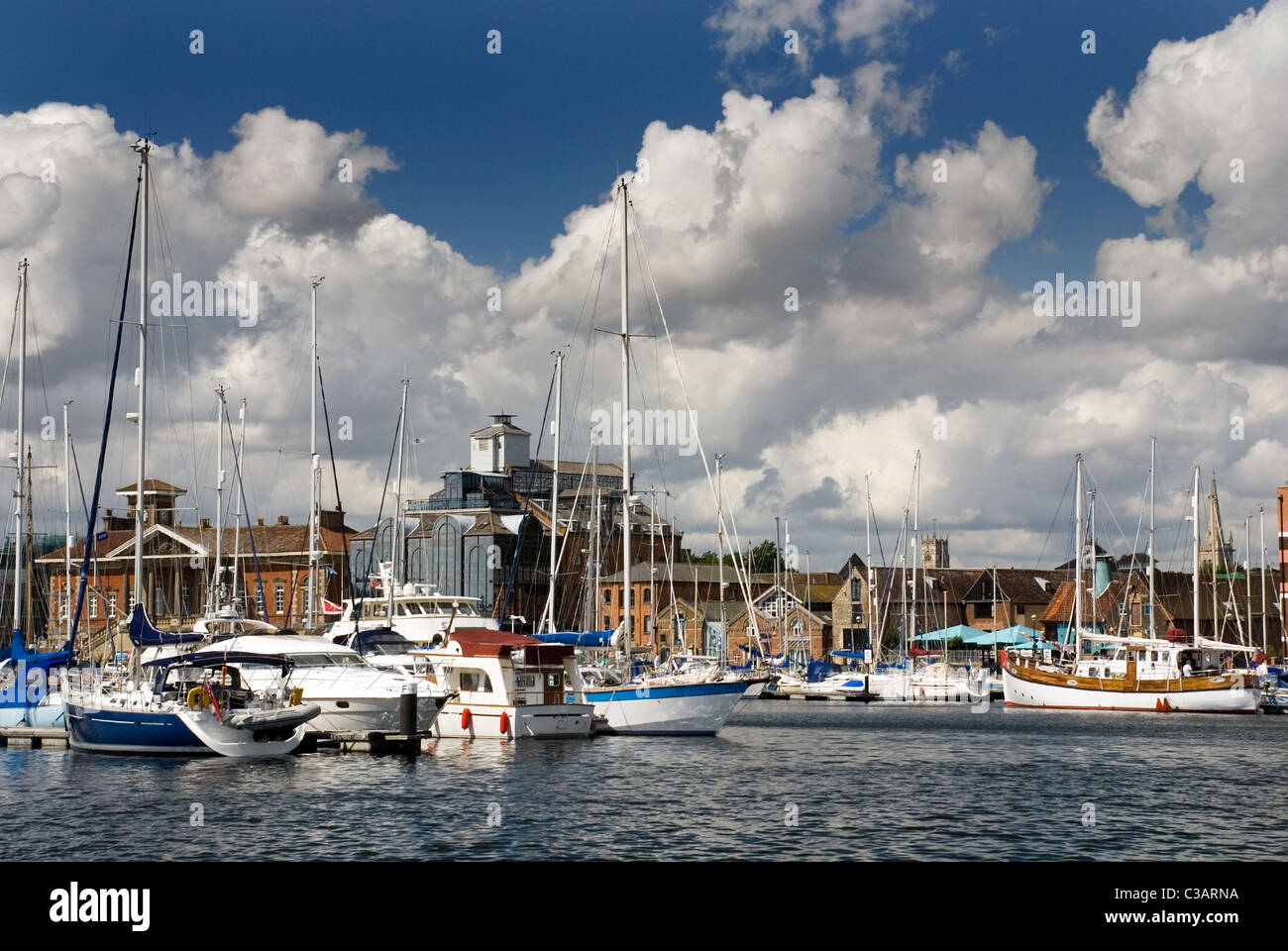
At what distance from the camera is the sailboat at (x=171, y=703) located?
43.5 metres

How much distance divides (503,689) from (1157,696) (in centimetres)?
4535

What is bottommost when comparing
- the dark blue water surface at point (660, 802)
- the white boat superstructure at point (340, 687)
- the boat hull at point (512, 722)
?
the dark blue water surface at point (660, 802)

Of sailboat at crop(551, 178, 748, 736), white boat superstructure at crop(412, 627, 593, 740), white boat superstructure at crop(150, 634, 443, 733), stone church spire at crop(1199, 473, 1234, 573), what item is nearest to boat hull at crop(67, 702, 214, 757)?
white boat superstructure at crop(150, 634, 443, 733)

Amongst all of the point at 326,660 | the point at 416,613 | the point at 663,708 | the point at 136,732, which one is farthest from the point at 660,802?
the point at 416,613

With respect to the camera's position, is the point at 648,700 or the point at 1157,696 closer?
the point at 648,700

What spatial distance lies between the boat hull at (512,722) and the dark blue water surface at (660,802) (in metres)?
0.92

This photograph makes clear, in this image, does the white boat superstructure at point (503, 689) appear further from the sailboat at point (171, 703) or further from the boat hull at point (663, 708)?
the sailboat at point (171, 703)

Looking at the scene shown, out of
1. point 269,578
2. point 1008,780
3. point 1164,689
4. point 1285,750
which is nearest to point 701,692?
point 1008,780

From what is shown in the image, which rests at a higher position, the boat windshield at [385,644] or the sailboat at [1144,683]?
the boat windshield at [385,644]

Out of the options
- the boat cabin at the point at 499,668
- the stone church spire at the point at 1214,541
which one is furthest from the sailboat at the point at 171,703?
the stone church spire at the point at 1214,541

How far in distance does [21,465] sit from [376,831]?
37.4 m

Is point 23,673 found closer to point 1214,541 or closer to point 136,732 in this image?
point 136,732

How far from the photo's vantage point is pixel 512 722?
168ft
